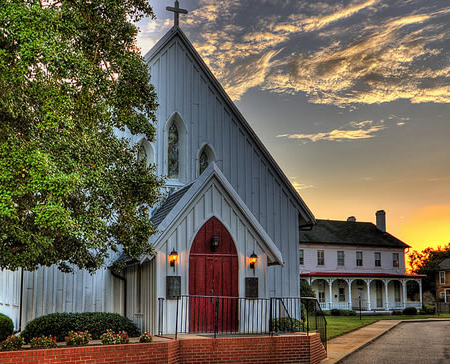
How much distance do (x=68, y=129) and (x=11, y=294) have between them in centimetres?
1076

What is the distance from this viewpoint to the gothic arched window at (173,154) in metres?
19.9

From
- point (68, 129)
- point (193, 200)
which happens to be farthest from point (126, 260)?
point (68, 129)

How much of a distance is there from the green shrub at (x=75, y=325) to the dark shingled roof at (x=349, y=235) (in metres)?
38.3

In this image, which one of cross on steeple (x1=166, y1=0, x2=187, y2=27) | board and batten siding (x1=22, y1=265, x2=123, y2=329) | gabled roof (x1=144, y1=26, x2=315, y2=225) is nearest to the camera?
board and batten siding (x1=22, y1=265, x2=123, y2=329)

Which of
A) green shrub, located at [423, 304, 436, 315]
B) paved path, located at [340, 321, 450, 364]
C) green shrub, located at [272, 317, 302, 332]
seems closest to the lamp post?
green shrub, located at [272, 317, 302, 332]

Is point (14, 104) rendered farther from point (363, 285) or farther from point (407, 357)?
point (363, 285)

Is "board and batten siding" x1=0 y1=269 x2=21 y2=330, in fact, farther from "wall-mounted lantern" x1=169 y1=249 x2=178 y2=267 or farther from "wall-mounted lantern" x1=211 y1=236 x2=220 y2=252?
"wall-mounted lantern" x1=211 y1=236 x2=220 y2=252

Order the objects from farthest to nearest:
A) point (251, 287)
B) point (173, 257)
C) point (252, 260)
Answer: point (252, 260)
point (251, 287)
point (173, 257)

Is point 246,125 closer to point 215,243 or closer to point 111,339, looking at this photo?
point 215,243

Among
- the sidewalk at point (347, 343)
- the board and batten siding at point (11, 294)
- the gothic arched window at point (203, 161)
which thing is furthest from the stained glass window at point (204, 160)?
the sidewalk at point (347, 343)

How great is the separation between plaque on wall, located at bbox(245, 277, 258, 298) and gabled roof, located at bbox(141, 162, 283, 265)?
0.93 meters

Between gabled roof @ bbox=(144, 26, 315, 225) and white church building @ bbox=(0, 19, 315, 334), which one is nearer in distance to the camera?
white church building @ bbox=(0, 19, 315, 334)

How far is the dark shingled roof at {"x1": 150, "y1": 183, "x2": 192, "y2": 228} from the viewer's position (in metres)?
16.5

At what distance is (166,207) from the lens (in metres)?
17.2
